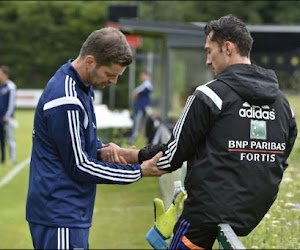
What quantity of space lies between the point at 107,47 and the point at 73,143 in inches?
22.2

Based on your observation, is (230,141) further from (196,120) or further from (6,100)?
(6,100)

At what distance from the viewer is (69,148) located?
13.7ft

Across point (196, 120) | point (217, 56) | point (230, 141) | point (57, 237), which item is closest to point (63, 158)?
point (57, 237)

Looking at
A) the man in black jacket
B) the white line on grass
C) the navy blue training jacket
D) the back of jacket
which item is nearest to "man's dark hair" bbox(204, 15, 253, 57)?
the man in black jacket

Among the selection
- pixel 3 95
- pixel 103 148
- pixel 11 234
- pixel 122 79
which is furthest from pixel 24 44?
pixel 103 148

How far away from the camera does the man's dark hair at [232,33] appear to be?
13.9 feet

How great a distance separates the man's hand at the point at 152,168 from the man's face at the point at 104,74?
1.82 ft

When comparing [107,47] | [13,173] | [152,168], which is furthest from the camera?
[13,173]

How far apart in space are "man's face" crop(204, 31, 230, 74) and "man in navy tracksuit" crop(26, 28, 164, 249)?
456mm

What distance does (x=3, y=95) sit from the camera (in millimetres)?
16406

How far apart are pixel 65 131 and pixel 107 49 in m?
0.51

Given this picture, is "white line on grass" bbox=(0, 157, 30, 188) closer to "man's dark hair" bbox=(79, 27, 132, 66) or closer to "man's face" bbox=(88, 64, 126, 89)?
"man's face" bbox=(88, 64, 126, 89)

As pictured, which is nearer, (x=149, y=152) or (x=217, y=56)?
(x=217, y=56)

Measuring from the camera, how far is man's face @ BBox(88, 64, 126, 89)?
4324mm
